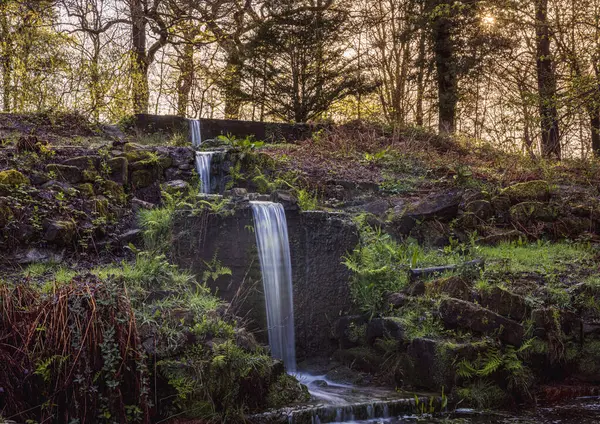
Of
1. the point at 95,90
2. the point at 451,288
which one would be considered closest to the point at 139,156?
the point at 95,90

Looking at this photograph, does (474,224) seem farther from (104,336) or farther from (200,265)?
(104,336)

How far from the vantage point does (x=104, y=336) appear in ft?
15.2

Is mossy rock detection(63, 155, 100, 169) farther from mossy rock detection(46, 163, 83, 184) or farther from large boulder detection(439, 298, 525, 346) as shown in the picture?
large boulder detection(439, 298, 525, 346)

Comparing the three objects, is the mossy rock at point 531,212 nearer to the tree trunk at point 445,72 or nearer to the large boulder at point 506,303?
the large boulder at point 506,303

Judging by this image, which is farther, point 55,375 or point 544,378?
point 544,378

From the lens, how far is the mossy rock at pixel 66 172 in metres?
8.89

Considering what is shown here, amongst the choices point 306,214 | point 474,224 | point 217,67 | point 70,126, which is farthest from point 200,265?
point 217,67

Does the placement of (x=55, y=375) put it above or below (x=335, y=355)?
above

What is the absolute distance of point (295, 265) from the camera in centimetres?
756

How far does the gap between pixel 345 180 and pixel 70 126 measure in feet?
22.9

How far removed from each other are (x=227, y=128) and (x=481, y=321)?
1058cm

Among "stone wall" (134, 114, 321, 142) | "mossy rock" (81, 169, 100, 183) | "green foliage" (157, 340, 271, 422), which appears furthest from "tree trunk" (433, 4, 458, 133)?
"green foliage" (157, 340, 271, 422)

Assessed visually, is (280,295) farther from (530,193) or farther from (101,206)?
(530,193)

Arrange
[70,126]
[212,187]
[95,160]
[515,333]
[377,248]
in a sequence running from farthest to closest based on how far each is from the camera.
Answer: [70,126], [212,187], [95,160], [377,248], [515,333]
